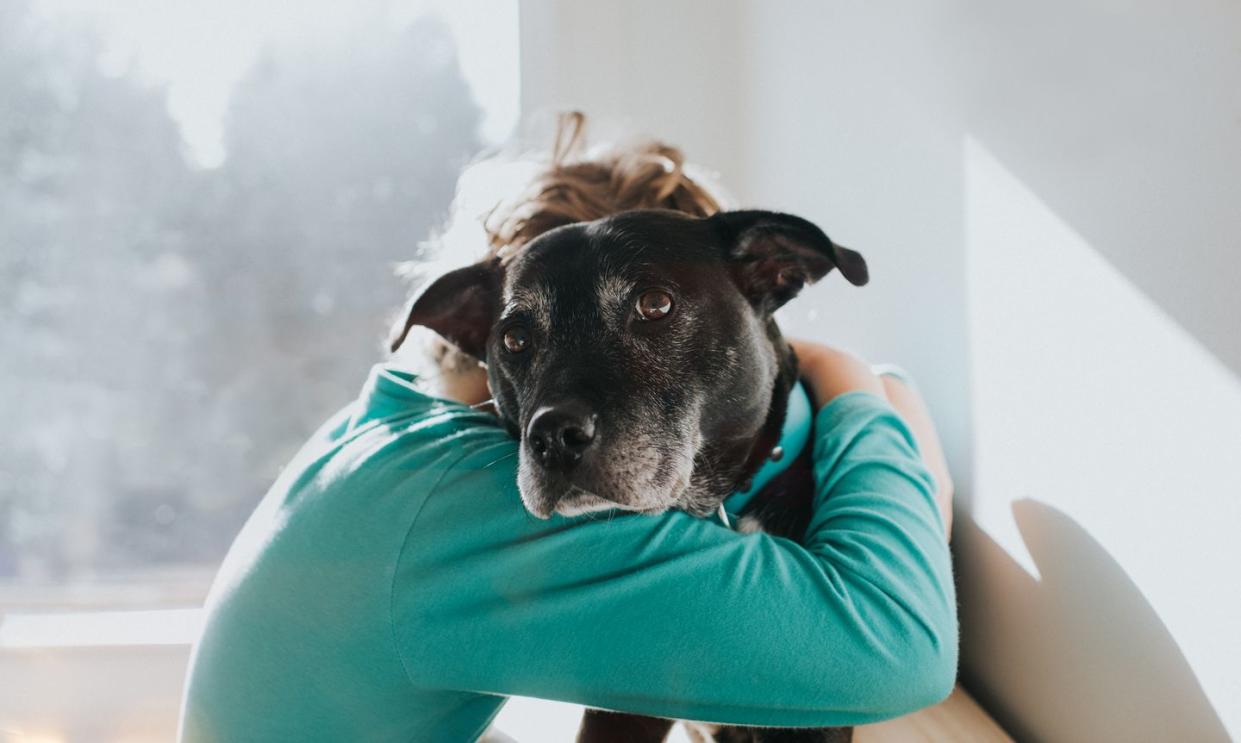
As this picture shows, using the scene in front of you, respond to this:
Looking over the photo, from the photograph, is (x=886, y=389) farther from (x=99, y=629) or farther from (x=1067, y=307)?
(x=99, y=629)

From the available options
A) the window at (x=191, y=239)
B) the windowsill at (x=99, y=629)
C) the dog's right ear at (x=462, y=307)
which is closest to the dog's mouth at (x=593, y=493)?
the dog's right ear at (x=462, y=307)

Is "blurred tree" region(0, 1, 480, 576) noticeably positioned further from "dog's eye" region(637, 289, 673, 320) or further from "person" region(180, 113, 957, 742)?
"dog's eye" region(637, 289, 673, 320)

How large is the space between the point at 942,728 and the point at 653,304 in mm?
829

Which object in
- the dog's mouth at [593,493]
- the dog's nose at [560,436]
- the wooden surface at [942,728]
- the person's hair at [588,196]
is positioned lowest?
the wooden surface at [942,728]

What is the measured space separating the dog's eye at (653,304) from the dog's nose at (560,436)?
0.62 feet

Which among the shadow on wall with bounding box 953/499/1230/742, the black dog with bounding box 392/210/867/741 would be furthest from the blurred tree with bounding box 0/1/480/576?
the shadow on wall with bounding box 953/499/1230/742

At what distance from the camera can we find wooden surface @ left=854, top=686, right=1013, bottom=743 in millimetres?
1372

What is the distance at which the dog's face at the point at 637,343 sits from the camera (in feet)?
3.46

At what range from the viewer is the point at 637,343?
45.5 inches

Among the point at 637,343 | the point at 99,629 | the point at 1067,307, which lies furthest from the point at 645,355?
the point at 99,629

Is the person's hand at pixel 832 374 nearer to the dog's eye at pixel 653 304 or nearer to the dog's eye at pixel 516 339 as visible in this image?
the dog's eye at pixel 653 304

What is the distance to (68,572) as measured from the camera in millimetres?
2662

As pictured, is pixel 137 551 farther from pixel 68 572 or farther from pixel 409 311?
Result: pixel 409 311

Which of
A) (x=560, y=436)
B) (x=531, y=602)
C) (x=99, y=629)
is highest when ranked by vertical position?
(x=560, y=436)
